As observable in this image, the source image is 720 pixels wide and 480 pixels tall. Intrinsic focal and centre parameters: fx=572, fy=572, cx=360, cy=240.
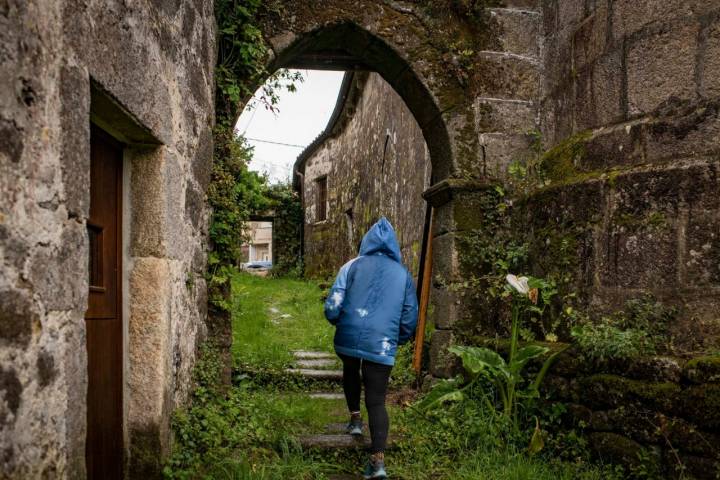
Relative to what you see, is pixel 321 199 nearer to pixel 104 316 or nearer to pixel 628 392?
pixel 628 392

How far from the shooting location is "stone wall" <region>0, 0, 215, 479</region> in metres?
1.35

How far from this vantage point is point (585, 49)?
3.91m

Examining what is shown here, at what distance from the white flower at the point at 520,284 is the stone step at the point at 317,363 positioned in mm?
2500

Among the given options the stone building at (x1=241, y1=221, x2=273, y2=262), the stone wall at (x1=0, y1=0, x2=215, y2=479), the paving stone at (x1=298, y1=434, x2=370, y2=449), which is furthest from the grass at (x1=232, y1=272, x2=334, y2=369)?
the stone building at (x1=241, y1=221, x2=273, y2=262)

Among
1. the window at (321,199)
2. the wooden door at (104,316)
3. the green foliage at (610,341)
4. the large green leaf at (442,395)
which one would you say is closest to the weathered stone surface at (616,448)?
the green foliage at (610,341)

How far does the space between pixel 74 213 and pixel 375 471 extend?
2.23 meters

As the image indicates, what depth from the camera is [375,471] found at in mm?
3172

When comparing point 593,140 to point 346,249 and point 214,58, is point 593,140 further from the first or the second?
point 346,249

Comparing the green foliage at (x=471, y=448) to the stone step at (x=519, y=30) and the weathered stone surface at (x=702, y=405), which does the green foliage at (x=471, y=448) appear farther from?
the stone step at (x=519, y=30)

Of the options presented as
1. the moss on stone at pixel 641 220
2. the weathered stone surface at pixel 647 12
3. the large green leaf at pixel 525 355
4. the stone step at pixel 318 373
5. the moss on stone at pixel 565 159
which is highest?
the weathered stone surface at pixel 647 12

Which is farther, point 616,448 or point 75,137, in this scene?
point 616,448

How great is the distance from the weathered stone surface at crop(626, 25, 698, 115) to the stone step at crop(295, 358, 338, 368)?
3652 millimetres

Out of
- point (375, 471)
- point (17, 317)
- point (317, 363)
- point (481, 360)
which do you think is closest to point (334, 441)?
point (375, 471)

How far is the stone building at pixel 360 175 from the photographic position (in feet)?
26.7
